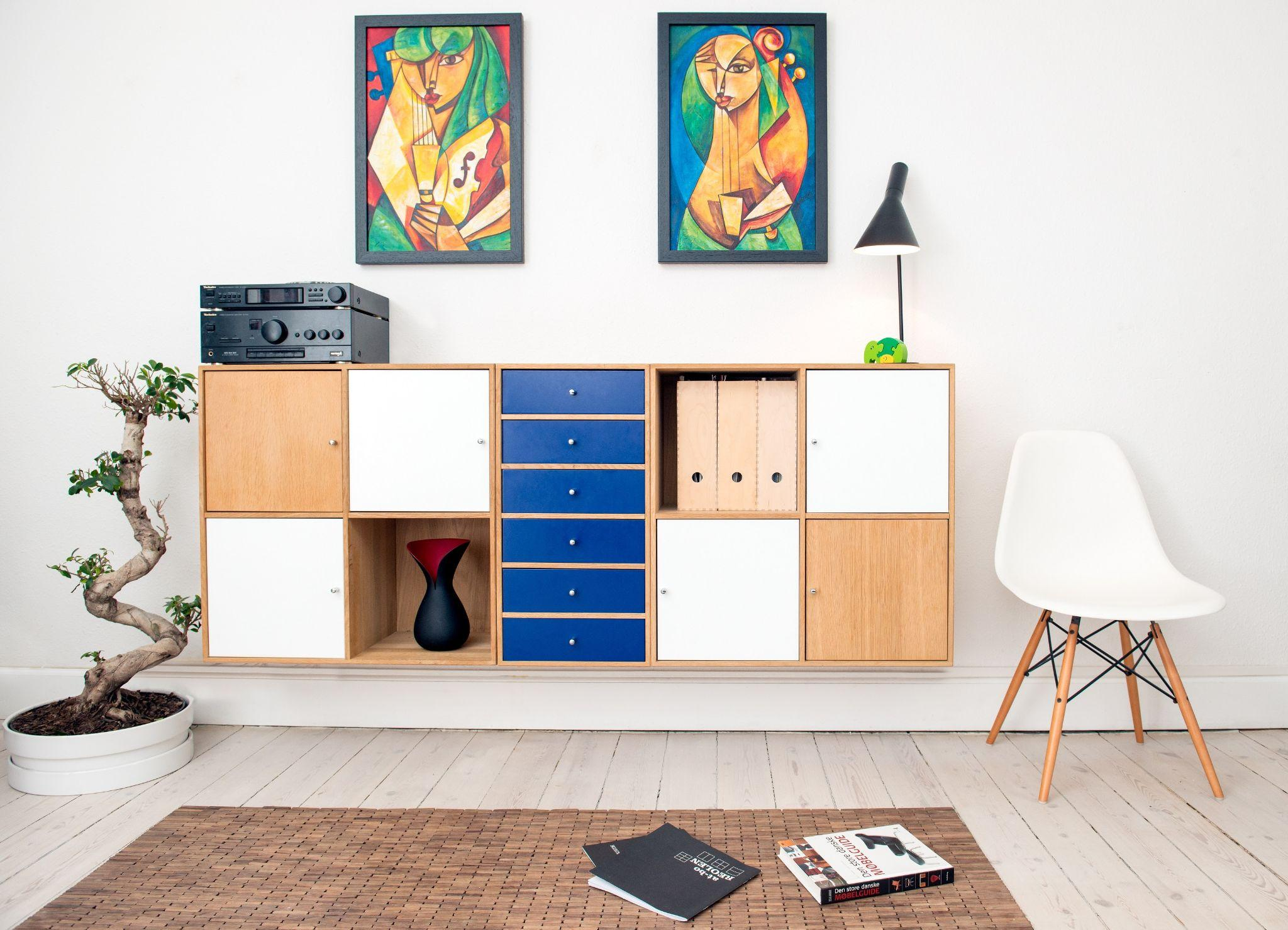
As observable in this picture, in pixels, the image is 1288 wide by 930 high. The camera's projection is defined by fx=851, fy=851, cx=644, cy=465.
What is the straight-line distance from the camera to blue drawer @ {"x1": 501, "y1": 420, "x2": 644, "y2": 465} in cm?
213

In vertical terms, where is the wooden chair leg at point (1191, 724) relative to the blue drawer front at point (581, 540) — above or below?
below

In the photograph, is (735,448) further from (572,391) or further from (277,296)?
(277,296)

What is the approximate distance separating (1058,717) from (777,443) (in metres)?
0.91

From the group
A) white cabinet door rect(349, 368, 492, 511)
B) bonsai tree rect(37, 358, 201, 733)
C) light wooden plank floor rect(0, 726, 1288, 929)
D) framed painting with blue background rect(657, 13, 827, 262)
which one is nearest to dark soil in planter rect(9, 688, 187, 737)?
bonsai tree rect(37, 358, 201, 733)

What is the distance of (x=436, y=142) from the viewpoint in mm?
2432

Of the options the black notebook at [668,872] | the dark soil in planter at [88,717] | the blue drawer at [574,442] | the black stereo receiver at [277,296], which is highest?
the black stereo receiver at [277,296]

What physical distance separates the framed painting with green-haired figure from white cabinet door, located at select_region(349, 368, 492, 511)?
0.48 metres

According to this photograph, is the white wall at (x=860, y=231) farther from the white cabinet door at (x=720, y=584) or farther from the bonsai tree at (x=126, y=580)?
the white cabinet door at (x=720, y=584)

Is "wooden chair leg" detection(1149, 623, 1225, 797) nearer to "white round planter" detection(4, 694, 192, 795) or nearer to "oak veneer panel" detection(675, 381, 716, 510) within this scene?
"oak veneer panel" detection(675, 381, 716, 510)

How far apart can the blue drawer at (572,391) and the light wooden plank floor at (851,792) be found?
0.91m

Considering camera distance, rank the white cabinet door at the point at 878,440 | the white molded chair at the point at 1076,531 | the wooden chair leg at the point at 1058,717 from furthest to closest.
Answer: the white molded chair at the point at 1076,531 < the white cabinet door at the point at 878,440 < the wooden chair leg at the point at 1058,717

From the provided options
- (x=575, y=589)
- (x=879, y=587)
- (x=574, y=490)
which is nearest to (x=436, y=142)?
(x=574, y=490)

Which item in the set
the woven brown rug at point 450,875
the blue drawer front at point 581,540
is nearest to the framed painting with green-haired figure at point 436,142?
the blue drawer front at point 581,540

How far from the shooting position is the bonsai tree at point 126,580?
2143 mm
